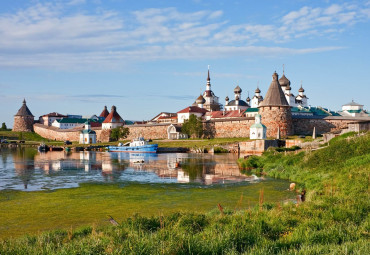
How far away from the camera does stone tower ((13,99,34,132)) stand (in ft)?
301

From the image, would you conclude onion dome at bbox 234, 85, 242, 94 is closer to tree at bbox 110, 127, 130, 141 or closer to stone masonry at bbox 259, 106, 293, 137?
tree at bbox 110, 127, 130, 141

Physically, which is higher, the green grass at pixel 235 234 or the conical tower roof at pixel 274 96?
the conical tower roof at pixel 274 96

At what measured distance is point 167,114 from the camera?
8425 centimetres

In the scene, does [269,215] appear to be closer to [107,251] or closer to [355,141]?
[107,251]

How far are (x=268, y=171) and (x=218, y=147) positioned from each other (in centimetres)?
2517

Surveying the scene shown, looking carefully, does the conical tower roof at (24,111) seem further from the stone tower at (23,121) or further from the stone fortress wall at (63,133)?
the stone fortress wall at (63,133)

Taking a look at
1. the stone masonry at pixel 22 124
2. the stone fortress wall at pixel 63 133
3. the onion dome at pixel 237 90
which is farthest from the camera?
the stone masonry at pixel 22 124

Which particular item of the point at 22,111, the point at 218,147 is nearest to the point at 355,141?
the point at 218,147

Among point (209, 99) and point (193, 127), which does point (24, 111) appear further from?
point (193, 127)

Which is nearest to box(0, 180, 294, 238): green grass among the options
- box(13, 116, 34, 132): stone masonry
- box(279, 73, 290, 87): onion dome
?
box(279, 73, 290, 87): onion dome

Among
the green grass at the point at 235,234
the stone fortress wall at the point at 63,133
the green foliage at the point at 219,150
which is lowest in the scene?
the green foliage at the point at 219,150

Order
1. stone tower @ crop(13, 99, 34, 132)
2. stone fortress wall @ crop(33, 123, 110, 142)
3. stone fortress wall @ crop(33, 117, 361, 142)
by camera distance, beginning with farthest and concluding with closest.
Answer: stone tower @ crop(13, 99, 34, 132) < stone fortress wall @ crop(33, 123, 110, 142) < stone fortress wall @ crop(33, 117, 361, 142)

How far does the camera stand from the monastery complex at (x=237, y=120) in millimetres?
53188

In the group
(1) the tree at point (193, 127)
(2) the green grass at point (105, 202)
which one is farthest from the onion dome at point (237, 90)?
(2) the green grass at point (105, 202)
